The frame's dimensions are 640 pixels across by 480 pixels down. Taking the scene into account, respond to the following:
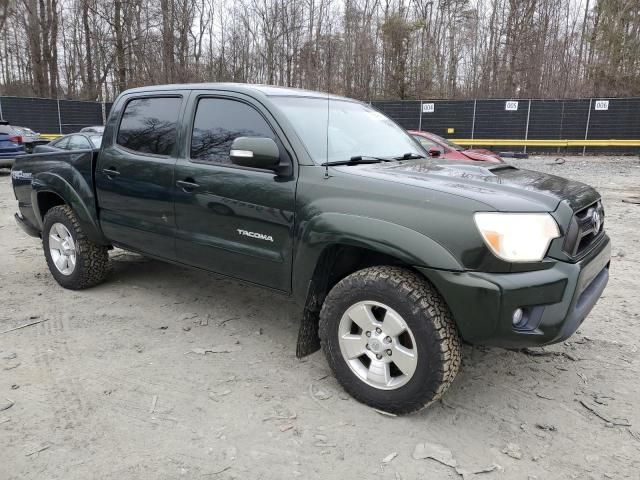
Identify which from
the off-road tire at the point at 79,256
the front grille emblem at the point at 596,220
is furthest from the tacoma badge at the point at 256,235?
the off-road tire at the point at 79,256

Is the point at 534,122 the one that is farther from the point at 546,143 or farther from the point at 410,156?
the point at 410,156

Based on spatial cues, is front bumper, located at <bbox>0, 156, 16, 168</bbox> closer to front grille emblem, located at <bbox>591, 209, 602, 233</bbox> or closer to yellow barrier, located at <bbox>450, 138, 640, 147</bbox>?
front grille emblem, located at <bbox>591, 209, 602, 233</bbox>

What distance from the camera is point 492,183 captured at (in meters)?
2.84

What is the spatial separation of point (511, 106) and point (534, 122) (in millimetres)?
1202

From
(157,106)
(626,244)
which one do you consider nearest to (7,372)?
(157,106)

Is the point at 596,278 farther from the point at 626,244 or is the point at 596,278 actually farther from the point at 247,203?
the point at 626,244

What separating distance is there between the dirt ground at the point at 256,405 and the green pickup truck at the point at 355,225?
1.12 feet

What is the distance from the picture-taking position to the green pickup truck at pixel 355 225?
251cm

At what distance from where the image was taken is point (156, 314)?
4371 mm

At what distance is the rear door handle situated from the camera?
4.20 metres

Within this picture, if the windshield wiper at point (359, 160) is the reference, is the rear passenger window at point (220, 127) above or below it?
above

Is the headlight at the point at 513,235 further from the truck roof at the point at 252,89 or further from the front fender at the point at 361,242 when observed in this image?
the truck roof at the point at 252,89

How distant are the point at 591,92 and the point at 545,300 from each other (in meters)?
27.9

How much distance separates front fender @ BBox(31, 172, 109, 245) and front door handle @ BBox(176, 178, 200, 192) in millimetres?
1246
